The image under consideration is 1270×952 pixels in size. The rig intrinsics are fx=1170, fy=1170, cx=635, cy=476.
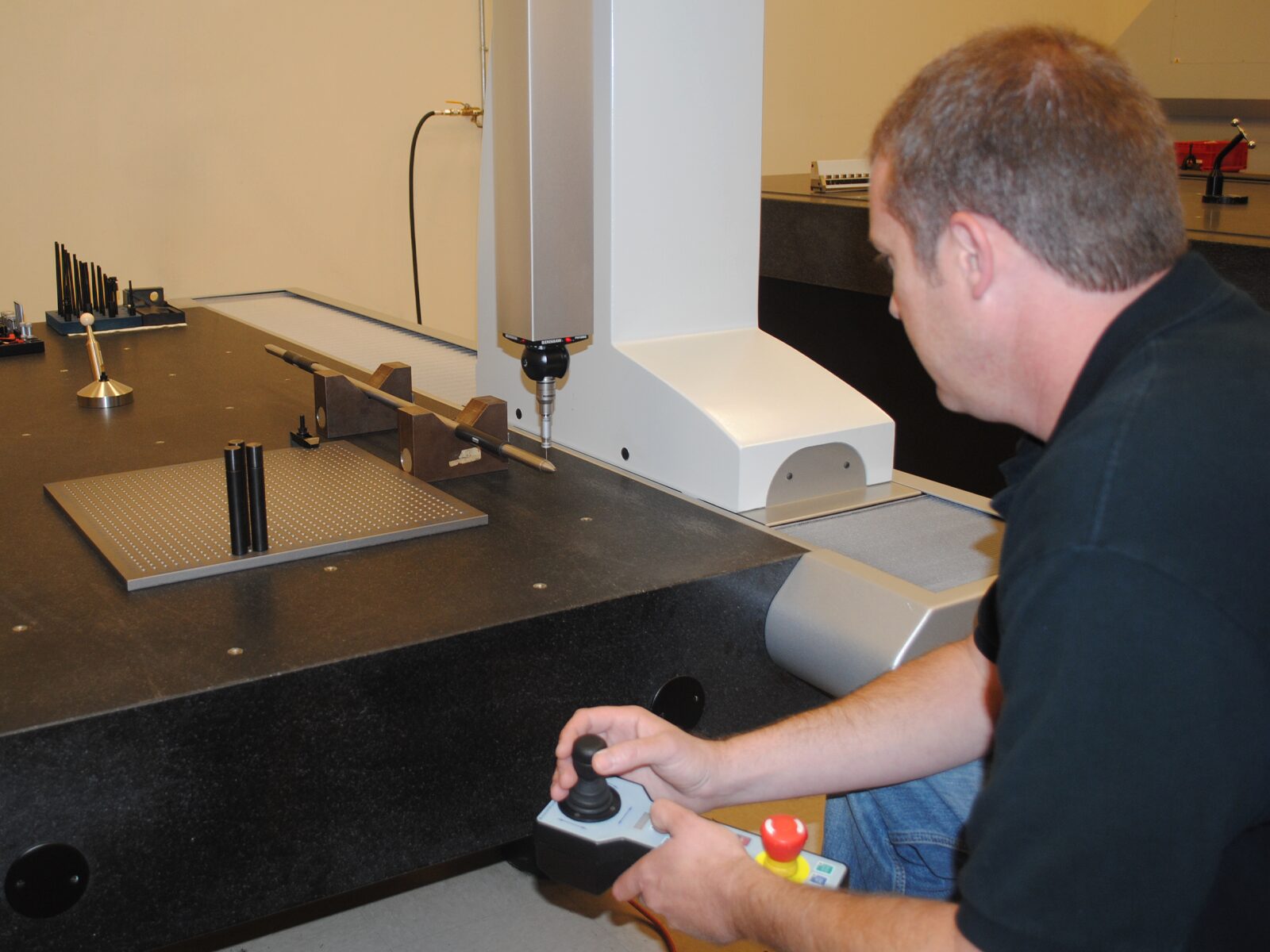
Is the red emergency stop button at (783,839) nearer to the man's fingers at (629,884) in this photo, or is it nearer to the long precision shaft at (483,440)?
the man's fingers at (629,884)

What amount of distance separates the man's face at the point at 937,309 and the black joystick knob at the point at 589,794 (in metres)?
0.33

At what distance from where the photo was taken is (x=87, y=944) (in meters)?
0.76

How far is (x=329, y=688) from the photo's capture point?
2.68 ft

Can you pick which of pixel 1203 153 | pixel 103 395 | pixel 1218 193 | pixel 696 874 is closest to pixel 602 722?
pixel 696 874

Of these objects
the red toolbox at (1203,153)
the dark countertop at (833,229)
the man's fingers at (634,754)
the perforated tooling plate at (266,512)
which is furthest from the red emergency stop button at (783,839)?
the red toolbox at (1203,153)

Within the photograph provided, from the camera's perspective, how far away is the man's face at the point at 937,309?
694mm

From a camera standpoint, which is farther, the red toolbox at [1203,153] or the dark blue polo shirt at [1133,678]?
the red toolbox at [1203,153]

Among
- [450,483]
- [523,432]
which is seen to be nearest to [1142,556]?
[450,483]

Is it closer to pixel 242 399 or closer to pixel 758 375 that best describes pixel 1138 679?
pixel 758 375

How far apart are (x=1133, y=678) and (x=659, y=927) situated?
1.13 meters

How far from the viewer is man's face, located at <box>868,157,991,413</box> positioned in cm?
69

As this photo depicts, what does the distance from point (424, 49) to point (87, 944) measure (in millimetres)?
2998

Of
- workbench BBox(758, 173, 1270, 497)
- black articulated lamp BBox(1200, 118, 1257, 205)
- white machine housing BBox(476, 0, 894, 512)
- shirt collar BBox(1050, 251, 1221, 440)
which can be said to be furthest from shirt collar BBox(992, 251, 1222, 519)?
black articulated lamp BBox(1200, 118, 1257, 205)

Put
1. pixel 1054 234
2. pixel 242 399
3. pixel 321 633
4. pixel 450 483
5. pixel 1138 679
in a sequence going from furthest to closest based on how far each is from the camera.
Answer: pixel 242 399 → pixel 450 483 → pixel 321 633 → pixel 1054 234 → pixel 1138 679
